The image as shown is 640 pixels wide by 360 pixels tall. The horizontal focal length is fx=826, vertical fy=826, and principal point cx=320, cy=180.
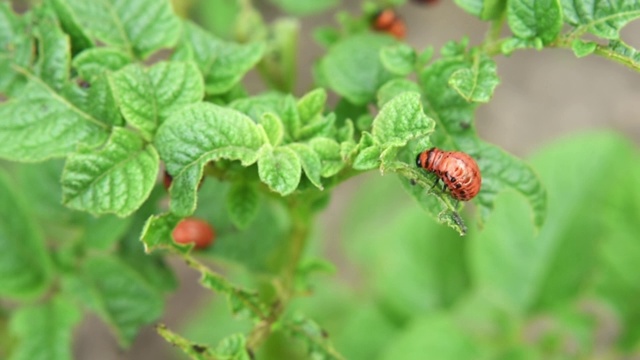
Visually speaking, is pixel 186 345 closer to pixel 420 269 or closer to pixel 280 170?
pixel 280 170

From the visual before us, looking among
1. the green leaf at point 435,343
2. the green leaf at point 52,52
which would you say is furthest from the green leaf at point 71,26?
the green leaf at point 435,343

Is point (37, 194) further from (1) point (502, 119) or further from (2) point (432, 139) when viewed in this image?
(1) point (502, 119)

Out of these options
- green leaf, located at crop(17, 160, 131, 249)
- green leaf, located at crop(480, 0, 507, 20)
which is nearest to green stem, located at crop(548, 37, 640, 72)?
green leaf, located at crop(480, 0, 507, 20)

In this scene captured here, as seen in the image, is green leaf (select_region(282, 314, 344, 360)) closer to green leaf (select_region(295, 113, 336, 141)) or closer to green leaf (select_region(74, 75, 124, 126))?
green leaf (select_region(295, 113, 336, 141))

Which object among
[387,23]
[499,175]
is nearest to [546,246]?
[387,23]

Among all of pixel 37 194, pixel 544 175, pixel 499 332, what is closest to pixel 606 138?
pixel 544 175
